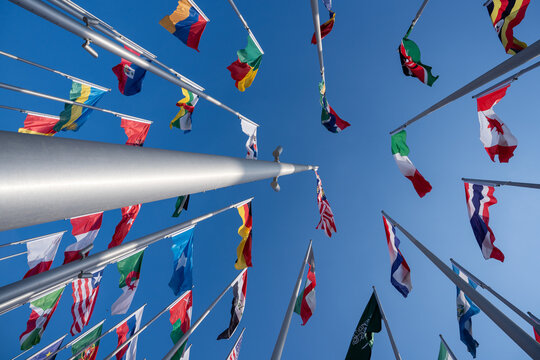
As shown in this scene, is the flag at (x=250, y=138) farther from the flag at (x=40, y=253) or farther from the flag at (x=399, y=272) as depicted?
the flag at (x=40, y=253)

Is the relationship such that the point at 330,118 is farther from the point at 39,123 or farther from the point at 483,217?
the point at 39,123

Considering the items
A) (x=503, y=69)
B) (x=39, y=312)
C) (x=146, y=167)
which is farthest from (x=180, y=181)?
(x=39, y=312)

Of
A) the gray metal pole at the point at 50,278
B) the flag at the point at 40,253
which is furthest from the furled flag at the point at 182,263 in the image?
the flag at the point at 40,253

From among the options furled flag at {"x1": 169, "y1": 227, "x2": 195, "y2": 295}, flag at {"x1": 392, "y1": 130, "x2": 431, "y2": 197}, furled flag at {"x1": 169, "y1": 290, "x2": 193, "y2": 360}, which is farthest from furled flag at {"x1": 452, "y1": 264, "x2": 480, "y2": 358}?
furled flag at {"x1": 169, "y1": 290, "x2": 193, "y2": 360}

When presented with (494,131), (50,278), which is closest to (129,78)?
(50,278)

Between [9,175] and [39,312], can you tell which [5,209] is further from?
[39,312]

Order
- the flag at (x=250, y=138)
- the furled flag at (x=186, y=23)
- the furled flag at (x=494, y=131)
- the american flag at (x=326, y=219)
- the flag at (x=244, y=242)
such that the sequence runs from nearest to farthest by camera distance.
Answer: the furled flag at (x=494, y=131), the furled flag at (x=186, y=23), the flag at (x=244, y=242), the american flag at (x=326, y=219), the flag at (x=250, y=138)

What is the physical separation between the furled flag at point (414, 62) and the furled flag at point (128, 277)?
9.03 metres

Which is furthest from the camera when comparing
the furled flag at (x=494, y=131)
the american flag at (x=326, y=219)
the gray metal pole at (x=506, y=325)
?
the american flag at (x=326, y=219)

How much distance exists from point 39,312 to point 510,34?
13.9 metres

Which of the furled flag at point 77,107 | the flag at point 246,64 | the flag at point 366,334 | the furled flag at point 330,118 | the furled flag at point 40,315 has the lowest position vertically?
the furled flag at point 40,315

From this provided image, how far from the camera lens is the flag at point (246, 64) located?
7383mm

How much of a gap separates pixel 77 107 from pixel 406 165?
11.1 m

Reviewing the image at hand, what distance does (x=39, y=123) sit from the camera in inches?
315
